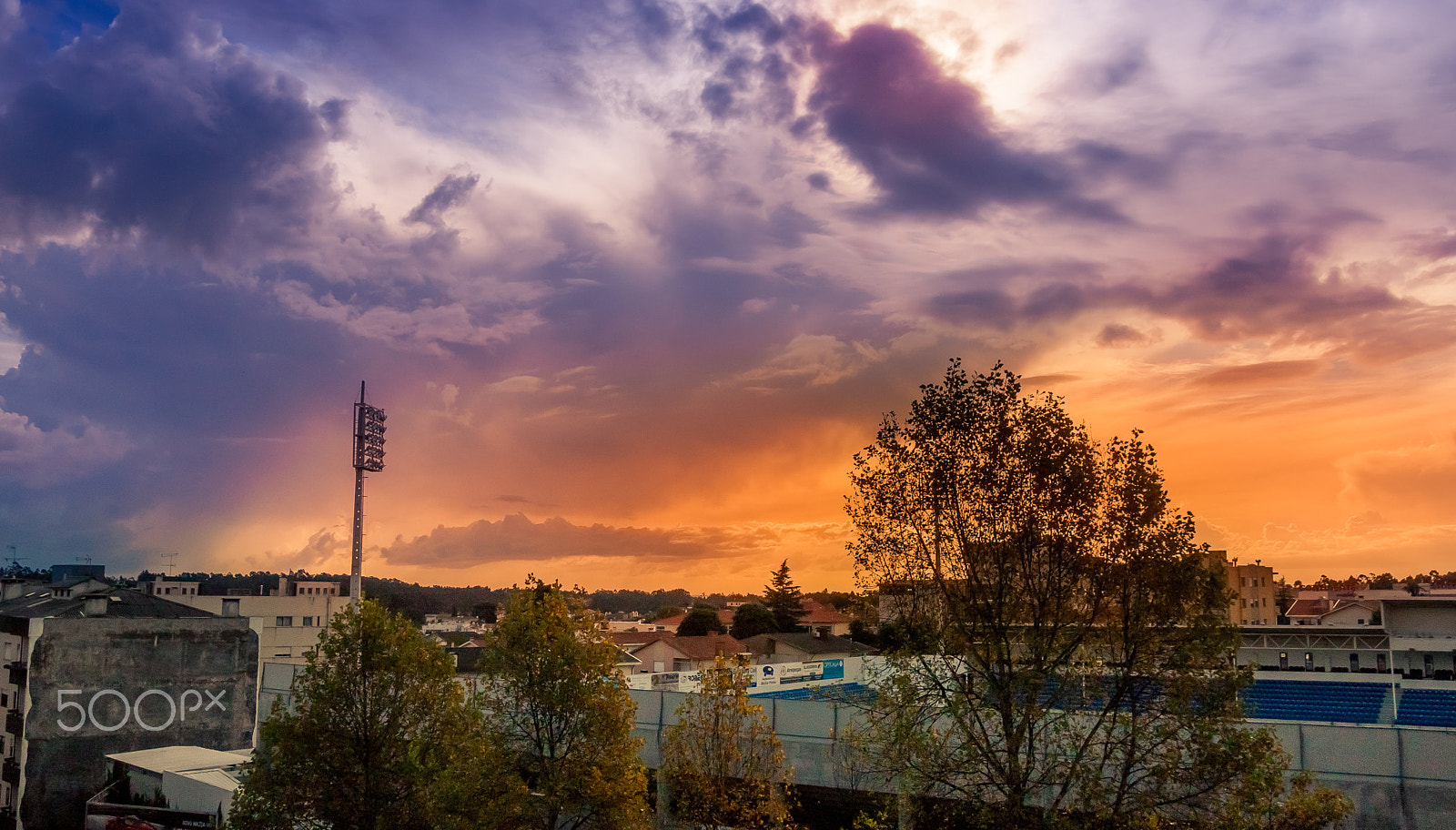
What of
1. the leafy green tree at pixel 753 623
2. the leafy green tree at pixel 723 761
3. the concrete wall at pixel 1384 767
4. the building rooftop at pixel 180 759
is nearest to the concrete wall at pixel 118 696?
the building rooftop at pixel 180 759

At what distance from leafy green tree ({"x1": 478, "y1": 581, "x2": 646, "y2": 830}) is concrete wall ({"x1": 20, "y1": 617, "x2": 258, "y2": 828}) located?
131 feet

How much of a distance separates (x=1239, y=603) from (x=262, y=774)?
381 ft

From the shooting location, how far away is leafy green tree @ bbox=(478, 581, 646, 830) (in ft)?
99.3

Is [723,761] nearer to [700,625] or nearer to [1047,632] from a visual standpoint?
[1047,632]

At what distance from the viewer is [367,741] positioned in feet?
110

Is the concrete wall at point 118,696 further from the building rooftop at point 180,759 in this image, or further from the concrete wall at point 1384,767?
the concrete wall at point 1384,767

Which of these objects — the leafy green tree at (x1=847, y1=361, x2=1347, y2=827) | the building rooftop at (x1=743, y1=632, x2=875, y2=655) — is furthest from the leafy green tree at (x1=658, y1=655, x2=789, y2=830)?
the building rooftop at (x1=743, y1=632, x2=875, y2=655)

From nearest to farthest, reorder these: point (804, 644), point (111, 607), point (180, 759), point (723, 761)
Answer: point (723, 761) → point (180, 759) → point (111, 607) → point (804, 644)

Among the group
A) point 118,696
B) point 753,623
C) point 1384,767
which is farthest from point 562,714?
point 753,623

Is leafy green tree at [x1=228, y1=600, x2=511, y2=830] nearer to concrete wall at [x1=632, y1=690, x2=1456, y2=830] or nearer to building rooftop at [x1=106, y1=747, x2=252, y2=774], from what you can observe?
concrete wall at [x1=632, y1=690, x2=1456, y2=830]

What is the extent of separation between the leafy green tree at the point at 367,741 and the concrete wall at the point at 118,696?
3207 cm

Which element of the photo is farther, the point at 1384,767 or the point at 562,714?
the point at 562,714

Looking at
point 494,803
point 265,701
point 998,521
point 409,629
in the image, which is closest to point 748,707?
point 494,803

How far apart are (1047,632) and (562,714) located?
626 inches
